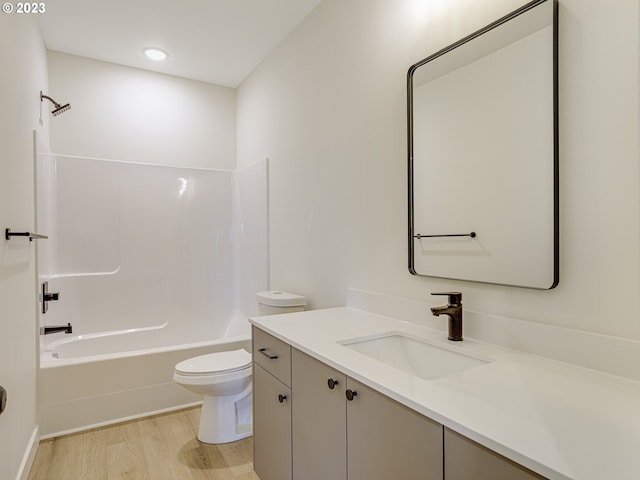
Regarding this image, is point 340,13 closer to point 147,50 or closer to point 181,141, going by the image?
point 147,50

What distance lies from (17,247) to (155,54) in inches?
76.3

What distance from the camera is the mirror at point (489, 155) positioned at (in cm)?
119

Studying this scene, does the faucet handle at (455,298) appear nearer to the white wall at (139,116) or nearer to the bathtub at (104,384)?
the bathtub at (104,384)

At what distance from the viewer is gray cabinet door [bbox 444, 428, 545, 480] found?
697mm

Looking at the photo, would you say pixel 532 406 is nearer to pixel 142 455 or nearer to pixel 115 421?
pixel 142 455

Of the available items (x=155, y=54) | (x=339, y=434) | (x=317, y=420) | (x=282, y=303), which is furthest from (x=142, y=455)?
(x=155, y=54)

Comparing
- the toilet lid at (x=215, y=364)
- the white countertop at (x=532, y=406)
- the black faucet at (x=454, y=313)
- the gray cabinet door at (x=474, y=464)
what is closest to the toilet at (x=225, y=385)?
the toilet lid at (x=215, y=364)

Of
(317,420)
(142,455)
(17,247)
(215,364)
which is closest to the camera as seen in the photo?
(317,420)

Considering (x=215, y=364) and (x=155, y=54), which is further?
(x=155, y=54)

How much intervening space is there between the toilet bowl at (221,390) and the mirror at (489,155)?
1273 millimetres

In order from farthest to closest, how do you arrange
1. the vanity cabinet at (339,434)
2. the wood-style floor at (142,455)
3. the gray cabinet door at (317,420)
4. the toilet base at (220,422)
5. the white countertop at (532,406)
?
the toilet base at (220,422) < the wood-style floor at (142,455) < the gray cabinet door at (317,420) < the vanity cabinet at (339,434) < the white countertop at (532,406)

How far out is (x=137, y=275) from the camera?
3.26 meters

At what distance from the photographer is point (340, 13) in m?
2.16

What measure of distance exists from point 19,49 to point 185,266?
1973mm
